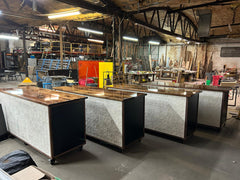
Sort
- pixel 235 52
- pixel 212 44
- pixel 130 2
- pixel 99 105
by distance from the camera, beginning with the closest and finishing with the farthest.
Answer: pixel 99 105 → pixel 130 2 → pixel 235 52 → pixel 212 44

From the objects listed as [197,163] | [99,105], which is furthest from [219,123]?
[99,105]

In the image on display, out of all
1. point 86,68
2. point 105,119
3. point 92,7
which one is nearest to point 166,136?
point 105,119

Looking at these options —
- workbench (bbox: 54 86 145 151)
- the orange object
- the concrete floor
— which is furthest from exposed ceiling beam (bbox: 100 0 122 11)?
the concrete floor

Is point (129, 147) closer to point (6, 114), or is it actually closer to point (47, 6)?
point (6, 114)

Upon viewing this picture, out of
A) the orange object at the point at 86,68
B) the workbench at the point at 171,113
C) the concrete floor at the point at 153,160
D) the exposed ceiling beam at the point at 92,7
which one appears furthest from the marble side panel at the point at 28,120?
the orange object at the point at 86,68

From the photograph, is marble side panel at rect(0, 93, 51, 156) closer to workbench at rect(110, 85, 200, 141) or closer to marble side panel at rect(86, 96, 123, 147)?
marble side panel at rect(86, 96, 123, 147)

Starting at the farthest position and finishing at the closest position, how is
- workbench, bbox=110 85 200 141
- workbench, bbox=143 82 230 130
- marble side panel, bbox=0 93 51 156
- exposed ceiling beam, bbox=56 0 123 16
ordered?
exposed ceiling beam, bbox=56 0 123 16 → workbench, bbox=143 82 230 130 → workbench, bbox=110 85 200 141 → marble side panel, bbox=0 93 51 156

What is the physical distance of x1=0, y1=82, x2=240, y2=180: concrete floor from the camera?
2453mm

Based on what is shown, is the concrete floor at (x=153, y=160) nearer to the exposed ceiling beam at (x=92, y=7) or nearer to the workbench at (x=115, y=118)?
the workbench at (x=115, y=118)

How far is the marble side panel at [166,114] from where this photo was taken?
3359 mm

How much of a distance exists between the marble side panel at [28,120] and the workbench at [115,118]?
1.00 m

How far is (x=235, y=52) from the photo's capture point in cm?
1516

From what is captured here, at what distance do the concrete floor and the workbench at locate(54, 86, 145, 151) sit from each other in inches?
8.2

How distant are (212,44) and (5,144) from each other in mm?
18272
